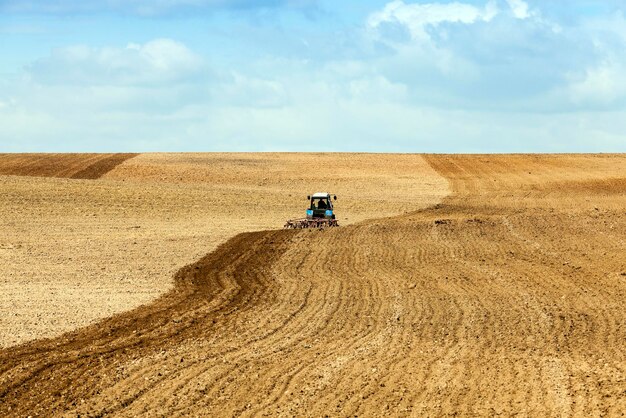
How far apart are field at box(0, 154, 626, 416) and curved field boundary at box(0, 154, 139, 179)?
17.3m

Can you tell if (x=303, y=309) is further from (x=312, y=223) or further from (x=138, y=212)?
(x=138, y=212)

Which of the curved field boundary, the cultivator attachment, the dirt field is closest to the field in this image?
the dirt field

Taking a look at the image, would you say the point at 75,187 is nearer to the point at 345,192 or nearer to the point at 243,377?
the point at 345,192

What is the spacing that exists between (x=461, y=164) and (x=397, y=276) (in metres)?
56.2

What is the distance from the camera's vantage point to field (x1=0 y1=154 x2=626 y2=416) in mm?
14727

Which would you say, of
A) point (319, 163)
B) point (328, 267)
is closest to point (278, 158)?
point (319, 163)

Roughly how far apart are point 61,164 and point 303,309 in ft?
197

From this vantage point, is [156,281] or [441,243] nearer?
[156,281]

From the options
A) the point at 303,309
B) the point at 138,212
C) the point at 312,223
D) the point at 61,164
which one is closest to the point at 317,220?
the point at 312,223

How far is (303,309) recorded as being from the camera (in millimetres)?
22625

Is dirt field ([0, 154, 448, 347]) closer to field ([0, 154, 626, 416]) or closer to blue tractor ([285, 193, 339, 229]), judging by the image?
field ([0, 154, 626, 416])

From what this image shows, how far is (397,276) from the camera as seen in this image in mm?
28641

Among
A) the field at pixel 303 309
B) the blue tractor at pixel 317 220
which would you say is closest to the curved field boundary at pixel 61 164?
the field at pixel 303 309

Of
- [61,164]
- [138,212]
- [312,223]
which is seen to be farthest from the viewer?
[61,164]
